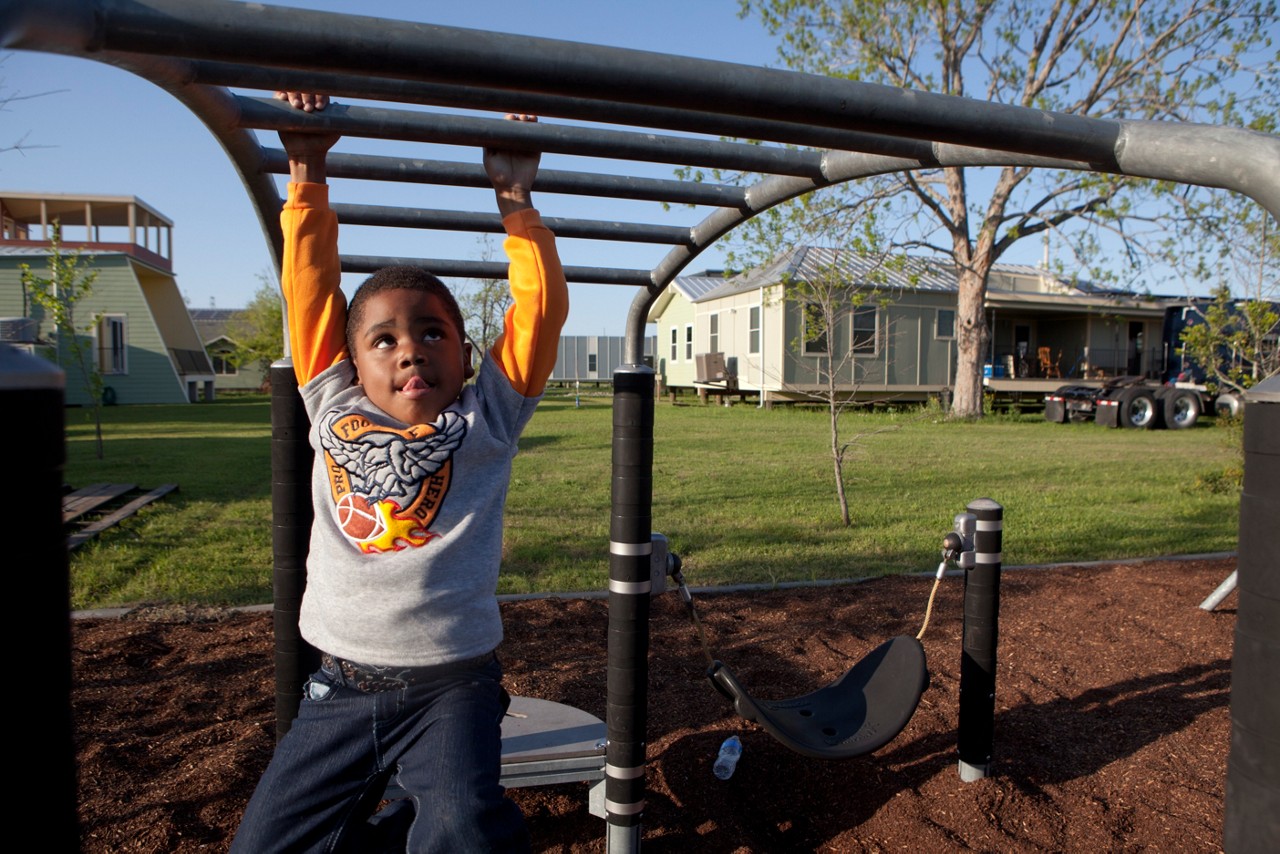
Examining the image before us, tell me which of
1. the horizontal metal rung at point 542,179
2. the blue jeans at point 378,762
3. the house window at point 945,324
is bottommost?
the blue jeans at point 378,762

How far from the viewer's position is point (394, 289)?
191 cm

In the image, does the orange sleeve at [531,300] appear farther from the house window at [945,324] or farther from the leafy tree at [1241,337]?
the house window at [945,324]

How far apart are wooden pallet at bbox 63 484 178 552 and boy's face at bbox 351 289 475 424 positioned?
513cm

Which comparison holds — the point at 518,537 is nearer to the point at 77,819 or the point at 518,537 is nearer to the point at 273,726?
the point at 273,726

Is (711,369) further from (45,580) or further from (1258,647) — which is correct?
(45,580)

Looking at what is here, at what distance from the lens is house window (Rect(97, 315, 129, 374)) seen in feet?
79.1

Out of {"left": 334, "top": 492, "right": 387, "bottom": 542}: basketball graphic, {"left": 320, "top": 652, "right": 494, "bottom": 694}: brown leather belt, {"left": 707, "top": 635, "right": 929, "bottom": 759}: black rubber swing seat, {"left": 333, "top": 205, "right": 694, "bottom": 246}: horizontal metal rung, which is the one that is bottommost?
{"left": 707, "top": 635, "right": 929, "bottom": 759}: black rubber swing seat

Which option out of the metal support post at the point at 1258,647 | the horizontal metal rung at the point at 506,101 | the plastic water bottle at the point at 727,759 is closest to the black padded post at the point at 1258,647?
the metal support post at the point at 1258,647

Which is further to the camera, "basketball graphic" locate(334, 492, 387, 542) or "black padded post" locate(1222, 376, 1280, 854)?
"basketball graphic" locate(334, 492, 387, 542)

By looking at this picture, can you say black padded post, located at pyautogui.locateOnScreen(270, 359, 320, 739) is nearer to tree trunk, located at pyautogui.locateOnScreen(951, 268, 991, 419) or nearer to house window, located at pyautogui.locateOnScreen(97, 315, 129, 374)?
tree trunk, located at pyautogui.locateOnScreen(951, 268, 991, 419)

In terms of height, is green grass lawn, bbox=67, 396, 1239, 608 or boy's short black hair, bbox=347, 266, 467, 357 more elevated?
boy's short black hair, bbox=347, 266, 467, 357

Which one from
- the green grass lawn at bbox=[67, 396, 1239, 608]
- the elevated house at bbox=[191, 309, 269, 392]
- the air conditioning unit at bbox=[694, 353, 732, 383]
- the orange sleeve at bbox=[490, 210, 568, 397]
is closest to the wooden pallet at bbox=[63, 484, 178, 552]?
the green grass lawn at bbox=[67, 396, 1239, 608]

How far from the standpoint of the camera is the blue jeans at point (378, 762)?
5.35 feet

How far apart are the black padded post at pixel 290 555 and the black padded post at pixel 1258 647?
195 cm
